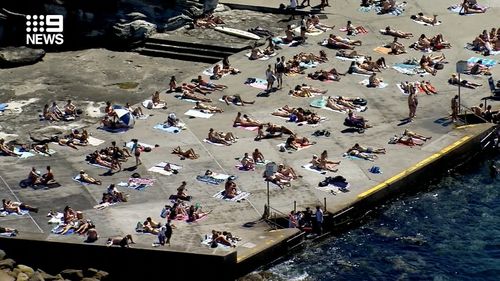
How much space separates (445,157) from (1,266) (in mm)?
27584

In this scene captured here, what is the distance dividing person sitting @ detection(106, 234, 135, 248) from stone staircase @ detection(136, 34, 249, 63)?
92.1 ft

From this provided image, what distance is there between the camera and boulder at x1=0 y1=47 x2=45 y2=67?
96.1 metres

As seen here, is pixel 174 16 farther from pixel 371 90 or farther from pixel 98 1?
pixel 371 90

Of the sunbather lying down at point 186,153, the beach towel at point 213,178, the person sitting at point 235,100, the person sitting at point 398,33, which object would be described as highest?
the person sitting at point 398,33

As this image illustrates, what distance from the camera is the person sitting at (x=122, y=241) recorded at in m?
70.8

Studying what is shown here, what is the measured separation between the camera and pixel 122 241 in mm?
70812

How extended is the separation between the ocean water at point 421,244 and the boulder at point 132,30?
27.0m

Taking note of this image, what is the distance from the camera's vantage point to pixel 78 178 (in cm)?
7875

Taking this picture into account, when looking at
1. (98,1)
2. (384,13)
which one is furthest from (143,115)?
(384,13)

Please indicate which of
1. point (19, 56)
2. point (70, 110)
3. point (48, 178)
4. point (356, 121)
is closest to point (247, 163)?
point (356, 121)

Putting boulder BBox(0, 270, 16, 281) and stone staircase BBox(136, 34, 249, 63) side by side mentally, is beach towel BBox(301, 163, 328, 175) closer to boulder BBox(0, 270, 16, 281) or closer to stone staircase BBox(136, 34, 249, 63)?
stone staircase BBox(136, 34, 249, 63)

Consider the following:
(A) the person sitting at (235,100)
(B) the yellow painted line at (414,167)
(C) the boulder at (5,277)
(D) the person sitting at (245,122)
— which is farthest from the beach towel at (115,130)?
(C) the boulder at (5,277)

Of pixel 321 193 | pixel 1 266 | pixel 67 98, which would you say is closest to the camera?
pixel 1 266

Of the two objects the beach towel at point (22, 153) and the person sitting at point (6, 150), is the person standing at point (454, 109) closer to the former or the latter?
the beach towel at point (22, 153)
